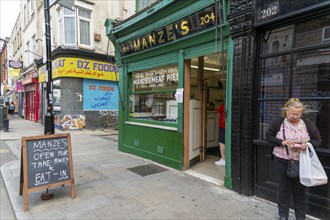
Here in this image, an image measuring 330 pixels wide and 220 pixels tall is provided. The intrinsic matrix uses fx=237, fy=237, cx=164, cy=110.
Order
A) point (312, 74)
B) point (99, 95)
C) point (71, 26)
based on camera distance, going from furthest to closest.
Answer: point (99, 95), point (71, 26), point (312, 74)

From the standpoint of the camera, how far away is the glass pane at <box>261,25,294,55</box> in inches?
146

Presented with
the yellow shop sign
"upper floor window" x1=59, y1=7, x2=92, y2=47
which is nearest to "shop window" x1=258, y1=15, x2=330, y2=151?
the yellow shop sign

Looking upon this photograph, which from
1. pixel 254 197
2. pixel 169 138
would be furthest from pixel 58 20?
pixel 254 197

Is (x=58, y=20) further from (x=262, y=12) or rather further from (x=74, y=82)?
(x=262, y=12)

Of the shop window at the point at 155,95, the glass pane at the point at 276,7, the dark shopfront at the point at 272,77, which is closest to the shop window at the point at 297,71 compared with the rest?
A: the dark shopfront at the point at 272,77

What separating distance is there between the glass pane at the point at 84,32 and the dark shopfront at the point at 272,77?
11403 mm

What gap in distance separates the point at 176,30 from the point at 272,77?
2.58 meters

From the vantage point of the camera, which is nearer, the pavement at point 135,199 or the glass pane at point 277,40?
the pavement at point 135,199

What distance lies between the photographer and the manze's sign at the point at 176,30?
4.75 metres

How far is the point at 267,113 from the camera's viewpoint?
3.98m

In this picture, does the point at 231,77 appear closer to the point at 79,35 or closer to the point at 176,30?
the point at 176,30

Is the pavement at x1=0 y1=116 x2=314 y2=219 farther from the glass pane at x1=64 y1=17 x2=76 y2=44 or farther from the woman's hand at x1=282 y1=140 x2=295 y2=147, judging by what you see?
the glass pane at x1=64 y1=17 x2=76 y2=44

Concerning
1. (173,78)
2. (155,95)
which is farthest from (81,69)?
(173,78)

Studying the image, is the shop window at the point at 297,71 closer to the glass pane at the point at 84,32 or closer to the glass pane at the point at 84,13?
the glass pane at the point at 84,32
